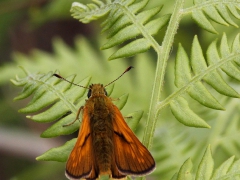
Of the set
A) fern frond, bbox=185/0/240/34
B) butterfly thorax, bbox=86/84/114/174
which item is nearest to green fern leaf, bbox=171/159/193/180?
butterfly thorax, bbox=86/84/114/174

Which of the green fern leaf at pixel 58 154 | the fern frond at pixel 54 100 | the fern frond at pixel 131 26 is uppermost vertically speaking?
the fern frond at pixel 131 26

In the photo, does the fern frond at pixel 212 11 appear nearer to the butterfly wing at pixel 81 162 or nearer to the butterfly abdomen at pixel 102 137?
the butterfly abdomen at pixel 102 137

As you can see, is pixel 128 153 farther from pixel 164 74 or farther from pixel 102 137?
pixel 164 74

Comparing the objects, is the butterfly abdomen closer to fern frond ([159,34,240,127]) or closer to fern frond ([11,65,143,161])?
fern frond ([11,65,143,161])

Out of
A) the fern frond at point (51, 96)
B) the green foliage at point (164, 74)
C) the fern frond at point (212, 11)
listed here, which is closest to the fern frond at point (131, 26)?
the green foliage at point (164, 74)

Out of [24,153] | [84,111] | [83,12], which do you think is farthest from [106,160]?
[24,153]
